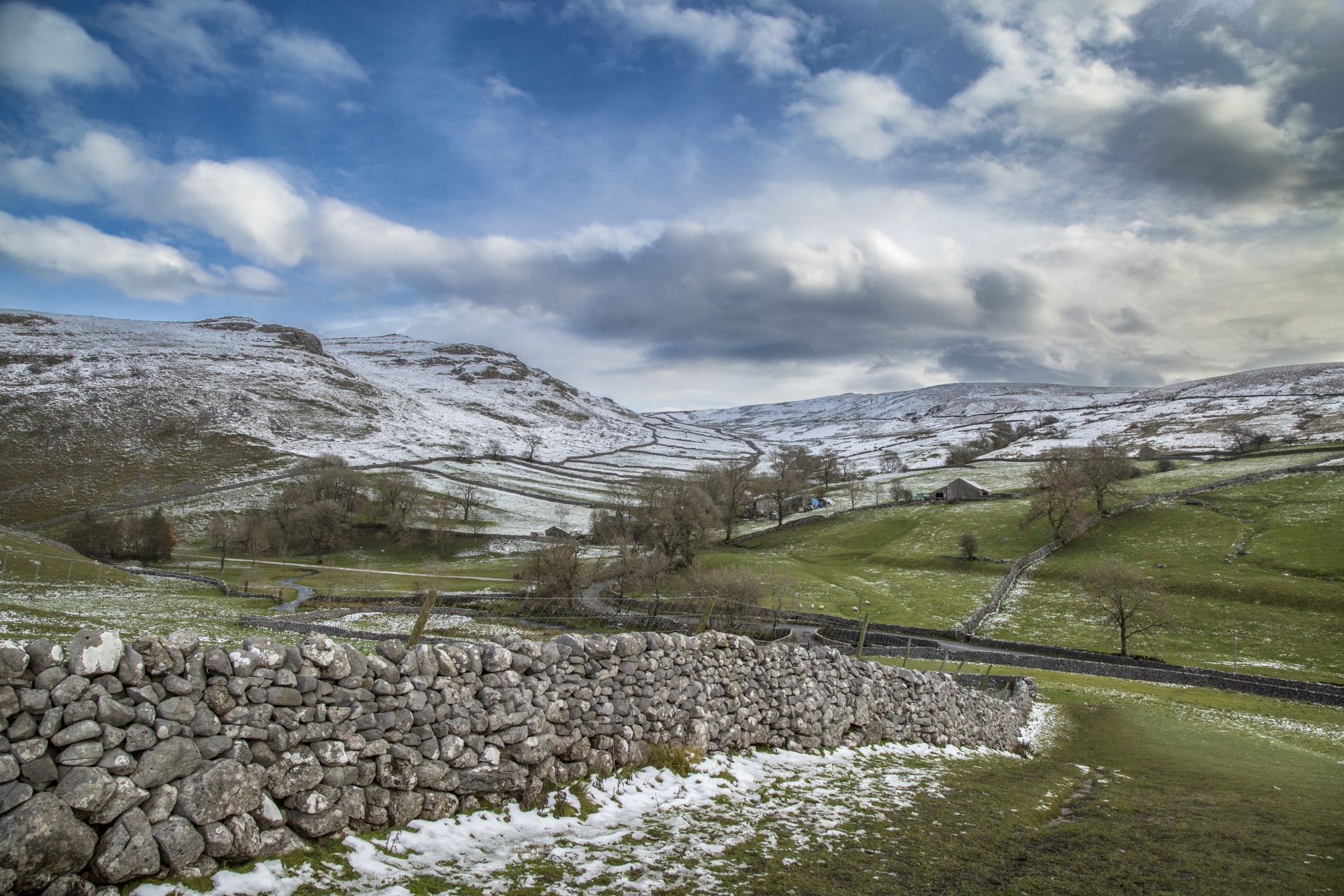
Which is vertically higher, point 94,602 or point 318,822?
point 318,822

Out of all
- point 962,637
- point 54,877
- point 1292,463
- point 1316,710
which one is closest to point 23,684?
point 54,877

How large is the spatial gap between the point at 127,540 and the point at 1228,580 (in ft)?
331

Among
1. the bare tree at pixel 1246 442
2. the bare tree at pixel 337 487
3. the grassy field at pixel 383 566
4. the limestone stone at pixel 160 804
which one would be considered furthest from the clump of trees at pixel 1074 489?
the bare tree at pixel 337 487

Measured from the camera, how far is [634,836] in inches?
316

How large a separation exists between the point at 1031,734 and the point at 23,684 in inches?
939

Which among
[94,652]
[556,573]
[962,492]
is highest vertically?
[962,492]

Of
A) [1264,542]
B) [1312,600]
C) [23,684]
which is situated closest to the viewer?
[23,684]

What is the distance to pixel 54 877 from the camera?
5.07 meters

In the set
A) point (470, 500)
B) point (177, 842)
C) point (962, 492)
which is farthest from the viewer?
point (962, 492)

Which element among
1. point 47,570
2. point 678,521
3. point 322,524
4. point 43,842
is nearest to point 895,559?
point 678,521

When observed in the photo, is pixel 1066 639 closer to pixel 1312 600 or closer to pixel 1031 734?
pixel 1312 600

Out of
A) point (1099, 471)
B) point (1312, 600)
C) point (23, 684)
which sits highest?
point (1099, 471)

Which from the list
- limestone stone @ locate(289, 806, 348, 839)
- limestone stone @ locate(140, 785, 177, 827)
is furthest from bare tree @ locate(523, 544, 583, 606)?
limestone stone @ locate(140, 785, 177, 827)

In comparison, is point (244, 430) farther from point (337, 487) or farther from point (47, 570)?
point (47, 570)
